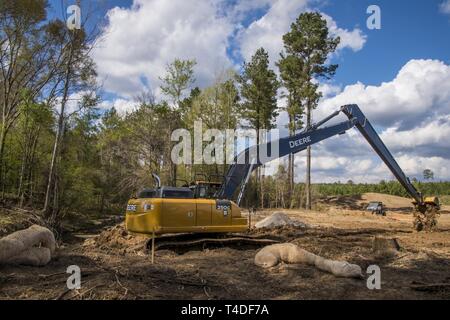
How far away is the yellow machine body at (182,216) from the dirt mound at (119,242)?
0.42 metres

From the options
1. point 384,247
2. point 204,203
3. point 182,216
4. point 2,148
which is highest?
point 2,148

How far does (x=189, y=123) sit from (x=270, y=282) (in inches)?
1143

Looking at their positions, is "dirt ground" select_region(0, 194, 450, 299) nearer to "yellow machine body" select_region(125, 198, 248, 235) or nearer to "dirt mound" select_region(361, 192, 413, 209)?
"yellow machine body" select_region(125, 198, 248, 235)

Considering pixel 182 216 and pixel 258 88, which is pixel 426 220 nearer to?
pixel 182 216

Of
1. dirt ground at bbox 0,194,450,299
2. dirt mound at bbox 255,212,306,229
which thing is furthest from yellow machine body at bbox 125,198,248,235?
dirt mound at bbox 255,212,306,229

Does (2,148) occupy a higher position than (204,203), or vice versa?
(2,148)

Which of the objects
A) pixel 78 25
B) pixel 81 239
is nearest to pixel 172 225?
pixel 81 239

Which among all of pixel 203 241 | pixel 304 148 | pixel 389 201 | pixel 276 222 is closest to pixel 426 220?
pixel 276 222

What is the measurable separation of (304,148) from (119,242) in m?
6.65

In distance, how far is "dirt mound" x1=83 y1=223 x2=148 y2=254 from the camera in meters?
11.3

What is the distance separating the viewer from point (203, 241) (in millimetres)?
11430

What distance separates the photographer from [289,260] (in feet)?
29.2

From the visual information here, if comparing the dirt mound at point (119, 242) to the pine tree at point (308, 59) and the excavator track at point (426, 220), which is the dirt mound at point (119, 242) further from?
the pine tree at point (308, 59)
